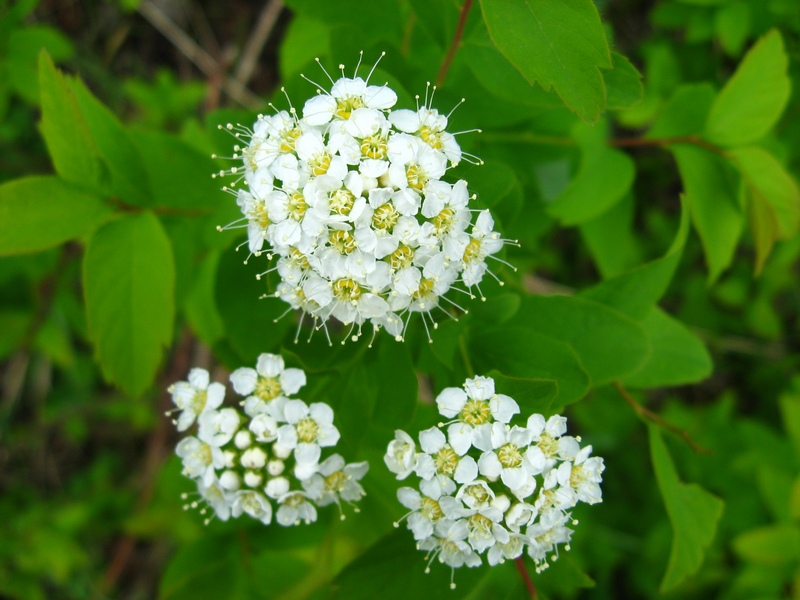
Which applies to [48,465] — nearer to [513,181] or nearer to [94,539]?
[94,539]

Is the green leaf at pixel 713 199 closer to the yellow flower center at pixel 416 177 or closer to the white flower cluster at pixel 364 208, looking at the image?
the white flower cluster at pixel 364 208

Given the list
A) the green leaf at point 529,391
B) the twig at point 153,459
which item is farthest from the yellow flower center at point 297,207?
the twig at point 153,459

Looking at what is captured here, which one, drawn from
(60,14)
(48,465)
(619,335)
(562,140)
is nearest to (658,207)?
(562,140)

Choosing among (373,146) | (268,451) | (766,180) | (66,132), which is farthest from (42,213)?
(766,180)

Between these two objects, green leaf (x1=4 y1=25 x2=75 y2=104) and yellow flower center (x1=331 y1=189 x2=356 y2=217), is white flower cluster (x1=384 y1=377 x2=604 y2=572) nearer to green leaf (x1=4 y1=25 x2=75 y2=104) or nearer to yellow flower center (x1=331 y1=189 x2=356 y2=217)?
yellow flower center (x1=331 y1=189 x2=356 y2=217)

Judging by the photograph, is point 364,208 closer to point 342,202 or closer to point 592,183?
point 342,202

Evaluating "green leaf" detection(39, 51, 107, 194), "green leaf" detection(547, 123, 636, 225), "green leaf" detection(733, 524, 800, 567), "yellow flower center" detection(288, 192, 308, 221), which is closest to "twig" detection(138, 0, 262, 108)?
"green leaf" detection(39, 51, 107, 194)
